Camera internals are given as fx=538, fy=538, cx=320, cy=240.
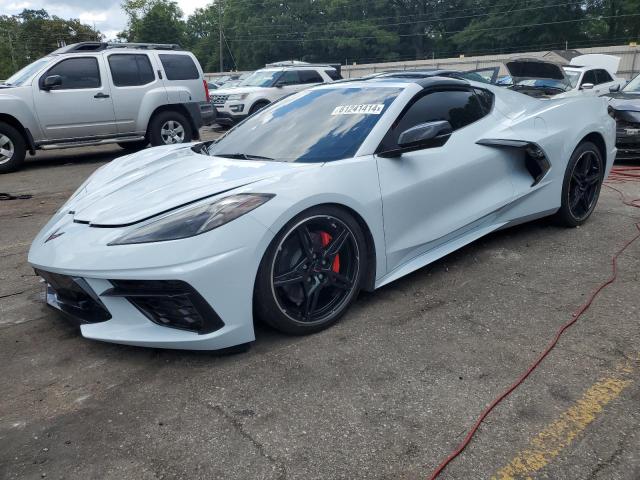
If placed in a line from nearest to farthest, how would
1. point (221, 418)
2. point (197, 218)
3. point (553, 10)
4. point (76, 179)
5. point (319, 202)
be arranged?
point (221, 418) → point (197, 218) → point (319, 202) → point (76, 179) → point (553, 10)

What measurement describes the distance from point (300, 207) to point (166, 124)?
26.2 feet

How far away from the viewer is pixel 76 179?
7883mm

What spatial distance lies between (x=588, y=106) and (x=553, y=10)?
55.8 meters

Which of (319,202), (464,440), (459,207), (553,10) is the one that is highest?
(553,10)

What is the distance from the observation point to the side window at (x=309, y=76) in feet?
48.7

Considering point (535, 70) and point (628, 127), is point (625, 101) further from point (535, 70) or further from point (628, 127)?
point (535, 70)

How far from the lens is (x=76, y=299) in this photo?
8.84ft

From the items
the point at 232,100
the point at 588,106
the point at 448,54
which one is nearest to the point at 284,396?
the point at 588,106

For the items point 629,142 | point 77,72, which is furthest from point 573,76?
point 77,72

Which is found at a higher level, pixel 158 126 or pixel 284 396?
pixel 158 126

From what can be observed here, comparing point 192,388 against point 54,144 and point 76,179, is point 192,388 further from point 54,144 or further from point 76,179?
point 54,144

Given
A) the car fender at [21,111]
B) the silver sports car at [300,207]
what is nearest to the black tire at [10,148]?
the car fender at [21,111]

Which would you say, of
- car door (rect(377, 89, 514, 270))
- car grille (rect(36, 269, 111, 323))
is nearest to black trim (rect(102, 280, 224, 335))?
car grille (rect(36, 269, 111, 323))

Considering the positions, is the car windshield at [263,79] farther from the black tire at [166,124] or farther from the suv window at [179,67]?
the black tire at [166,124]
